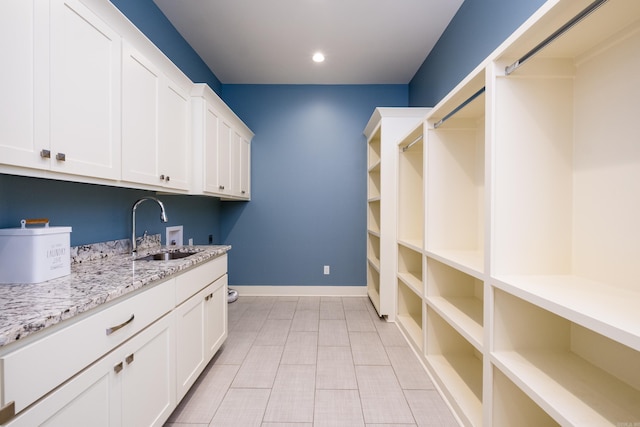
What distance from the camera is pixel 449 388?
174 centimetres

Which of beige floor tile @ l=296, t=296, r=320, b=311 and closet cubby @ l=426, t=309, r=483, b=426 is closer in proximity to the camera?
closet cubby @ l=426, t=309, r=483, b=426

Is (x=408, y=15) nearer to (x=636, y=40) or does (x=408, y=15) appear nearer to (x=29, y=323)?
(x=636, y=40)

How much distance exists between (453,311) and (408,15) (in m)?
2.53

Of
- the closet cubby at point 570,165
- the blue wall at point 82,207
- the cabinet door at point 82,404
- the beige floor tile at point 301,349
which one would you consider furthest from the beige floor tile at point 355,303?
the cabinet door at point 82,404

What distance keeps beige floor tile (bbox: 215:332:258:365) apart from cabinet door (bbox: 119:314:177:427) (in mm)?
731

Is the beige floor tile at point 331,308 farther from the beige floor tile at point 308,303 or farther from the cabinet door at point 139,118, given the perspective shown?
the cabinet door at point 139,118

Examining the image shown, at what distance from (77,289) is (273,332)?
1.93 m

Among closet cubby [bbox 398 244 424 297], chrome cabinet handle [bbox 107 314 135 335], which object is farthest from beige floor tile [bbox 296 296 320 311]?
chrome cabinet handle [bbox 107 314 135 335]

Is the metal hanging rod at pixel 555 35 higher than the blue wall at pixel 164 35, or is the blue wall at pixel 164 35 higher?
the blue wall at pixel 164 35

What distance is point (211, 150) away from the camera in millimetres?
2633

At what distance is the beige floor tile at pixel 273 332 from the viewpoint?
2576mm

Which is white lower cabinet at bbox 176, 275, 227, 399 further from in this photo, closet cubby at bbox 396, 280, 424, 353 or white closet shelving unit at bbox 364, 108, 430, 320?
closet cubby at bbox 396, 280, 424, 353

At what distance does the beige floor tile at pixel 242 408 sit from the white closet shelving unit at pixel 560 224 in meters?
1.12

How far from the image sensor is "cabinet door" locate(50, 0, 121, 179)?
1.18 m
